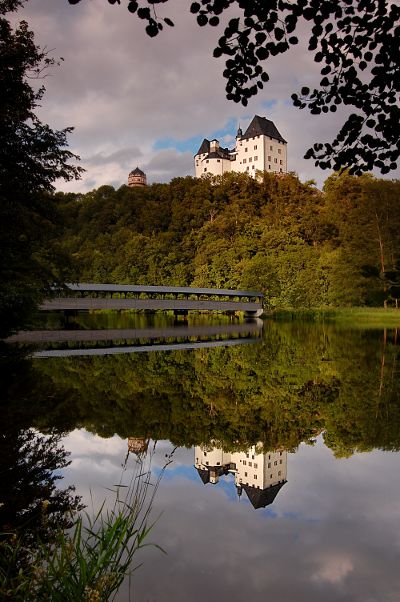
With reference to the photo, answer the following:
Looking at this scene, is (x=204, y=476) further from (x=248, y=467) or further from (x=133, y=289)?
(x=133, y=289)

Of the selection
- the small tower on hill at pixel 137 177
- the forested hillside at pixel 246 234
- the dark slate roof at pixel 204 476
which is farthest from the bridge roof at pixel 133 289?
the small tower on hill at pixel 137 177

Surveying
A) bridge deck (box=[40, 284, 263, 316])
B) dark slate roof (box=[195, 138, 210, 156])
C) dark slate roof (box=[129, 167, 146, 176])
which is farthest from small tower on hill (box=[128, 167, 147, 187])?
bridge deck (box=[40, 284, 263, 316])

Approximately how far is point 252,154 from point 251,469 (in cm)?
7447

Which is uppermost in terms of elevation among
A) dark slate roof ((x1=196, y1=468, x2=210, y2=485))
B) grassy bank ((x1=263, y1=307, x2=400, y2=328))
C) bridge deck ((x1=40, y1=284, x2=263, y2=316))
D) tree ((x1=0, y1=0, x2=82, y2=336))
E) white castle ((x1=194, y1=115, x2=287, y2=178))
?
white castle ((x1=194, y1=115, x2=287, y2=178))

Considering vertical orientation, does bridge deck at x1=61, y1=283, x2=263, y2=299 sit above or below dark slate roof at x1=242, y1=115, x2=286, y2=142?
below

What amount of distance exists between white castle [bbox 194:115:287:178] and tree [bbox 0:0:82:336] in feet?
206

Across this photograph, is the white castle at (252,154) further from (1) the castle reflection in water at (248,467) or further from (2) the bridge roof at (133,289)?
(1) the castle reflection in water at (248,467)

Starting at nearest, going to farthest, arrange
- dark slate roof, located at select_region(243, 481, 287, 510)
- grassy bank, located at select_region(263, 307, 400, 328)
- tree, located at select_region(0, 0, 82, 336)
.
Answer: dark slate roof, located at select_region(243, 481, 287, 510)
tree, located at select_region(0, 0, 82, 336)
grassy bank, located at select_region(263, 307, 400, 328)

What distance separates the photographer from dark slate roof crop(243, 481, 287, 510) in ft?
11.8

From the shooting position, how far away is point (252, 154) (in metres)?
73.9

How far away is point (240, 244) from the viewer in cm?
4616

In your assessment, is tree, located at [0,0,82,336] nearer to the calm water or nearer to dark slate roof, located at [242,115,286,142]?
the calm water

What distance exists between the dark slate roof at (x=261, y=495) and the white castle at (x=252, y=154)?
232 ft

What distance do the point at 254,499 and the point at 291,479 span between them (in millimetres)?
474
